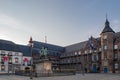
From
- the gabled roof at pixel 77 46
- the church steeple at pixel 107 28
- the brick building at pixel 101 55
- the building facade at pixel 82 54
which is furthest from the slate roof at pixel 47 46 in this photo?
the church steeple at pixel 107 28

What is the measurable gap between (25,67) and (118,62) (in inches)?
1528

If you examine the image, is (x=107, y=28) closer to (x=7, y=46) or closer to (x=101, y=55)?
(x=101, y=55)

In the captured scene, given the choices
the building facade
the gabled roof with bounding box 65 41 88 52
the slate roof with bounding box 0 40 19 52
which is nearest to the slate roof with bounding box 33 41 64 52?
the building facade

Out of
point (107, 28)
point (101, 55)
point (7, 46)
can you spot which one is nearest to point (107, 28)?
point (107, 28)

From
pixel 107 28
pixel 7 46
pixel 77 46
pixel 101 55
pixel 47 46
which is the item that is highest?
pixel 107 28

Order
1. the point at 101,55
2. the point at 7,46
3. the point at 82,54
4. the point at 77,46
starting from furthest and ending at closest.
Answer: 1. the point at 77,46
2. the point at 82,54
3. the point at 7,46
4. the point at 101,55

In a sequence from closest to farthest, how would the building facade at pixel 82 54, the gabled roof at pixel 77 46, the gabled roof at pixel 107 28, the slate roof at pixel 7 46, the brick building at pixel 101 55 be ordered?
the brick building at pixel 101 55 → the building facade at pixel 82 54 → the gabled roof at pixel 107 28 → the slate roof at pixel 7 46 → the gabled roof at pixel 77 46

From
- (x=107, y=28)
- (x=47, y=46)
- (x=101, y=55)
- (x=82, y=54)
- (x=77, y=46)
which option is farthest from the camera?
(x=47, y=46)

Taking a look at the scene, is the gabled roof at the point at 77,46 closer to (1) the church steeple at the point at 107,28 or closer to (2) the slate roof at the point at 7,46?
(1) the church steeple at the point at 107,28

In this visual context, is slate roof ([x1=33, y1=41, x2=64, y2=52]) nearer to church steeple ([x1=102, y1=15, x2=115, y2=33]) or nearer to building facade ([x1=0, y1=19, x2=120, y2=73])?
building facade ([x1=0, y1=19, x2=120, y2=73])

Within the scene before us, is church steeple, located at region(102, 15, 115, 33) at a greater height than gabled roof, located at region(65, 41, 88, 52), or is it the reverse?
church steeple, located at region(102, 15, 115, 33)

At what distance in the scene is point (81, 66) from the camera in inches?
3066

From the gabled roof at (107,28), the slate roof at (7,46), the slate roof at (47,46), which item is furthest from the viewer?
the slate roof at (47,46)

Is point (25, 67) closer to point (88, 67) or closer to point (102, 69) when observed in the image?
point (88, 67)
